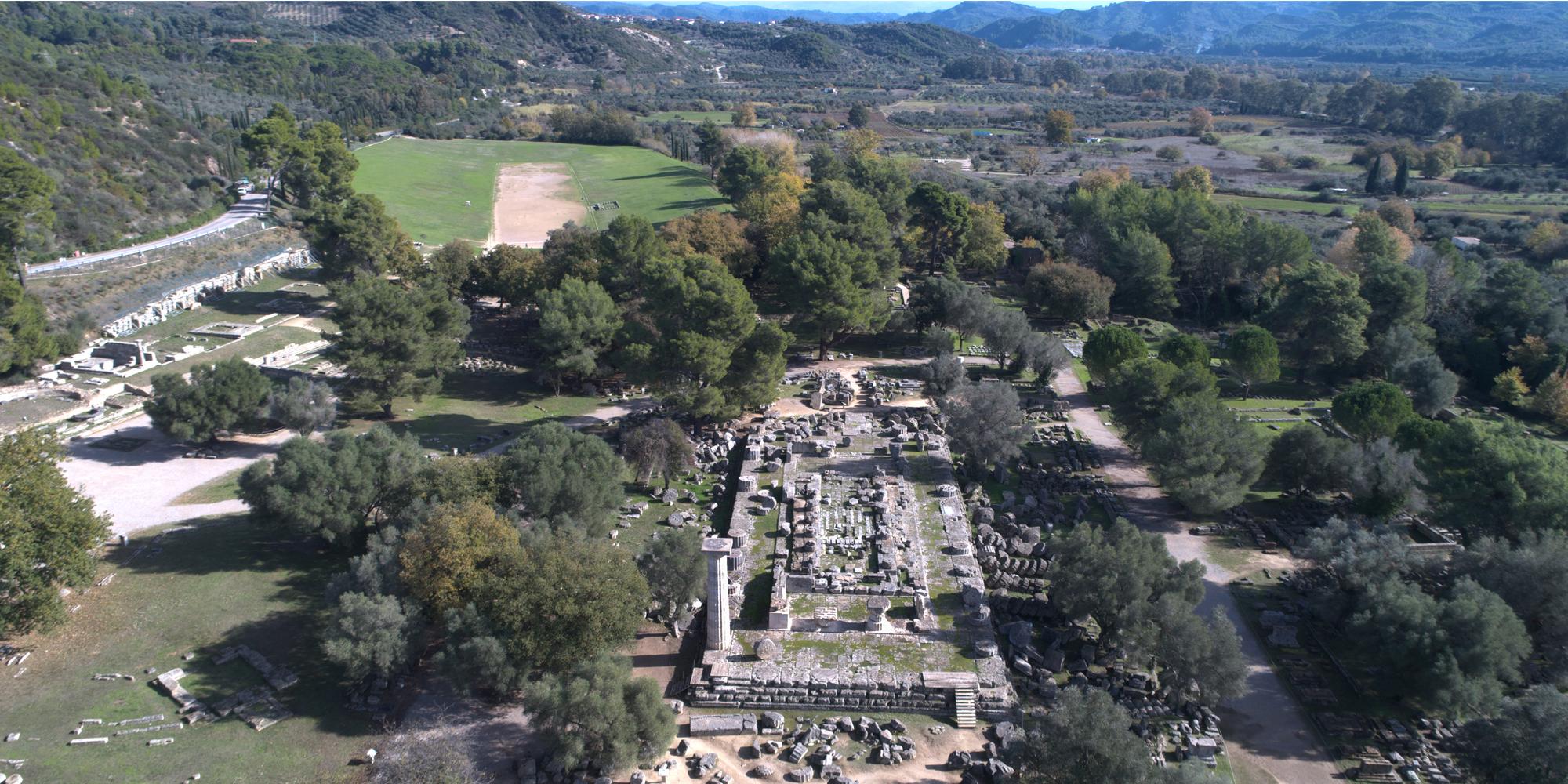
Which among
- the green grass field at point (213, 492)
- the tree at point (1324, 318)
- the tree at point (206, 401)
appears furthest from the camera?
the tree at point (1324, 318)

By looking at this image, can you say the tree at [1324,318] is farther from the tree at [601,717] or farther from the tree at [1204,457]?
the tree at [601,717]

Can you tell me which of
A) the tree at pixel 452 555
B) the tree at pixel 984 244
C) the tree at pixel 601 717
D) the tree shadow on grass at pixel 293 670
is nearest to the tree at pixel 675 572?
the tree at pixel 452 555

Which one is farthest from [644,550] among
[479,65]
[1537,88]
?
[1537,88]

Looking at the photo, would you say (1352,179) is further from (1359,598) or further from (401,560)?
(401,560)

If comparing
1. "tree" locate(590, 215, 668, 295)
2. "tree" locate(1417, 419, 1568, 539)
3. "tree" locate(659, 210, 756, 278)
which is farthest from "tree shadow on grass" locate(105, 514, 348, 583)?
"tree" locate(1417, 419, 1568, 539)

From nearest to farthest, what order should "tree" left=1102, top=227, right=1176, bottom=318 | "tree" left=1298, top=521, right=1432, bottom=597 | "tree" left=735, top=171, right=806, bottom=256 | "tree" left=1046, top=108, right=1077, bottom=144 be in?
"tree" left=1298, top=521, right=1432, bottom=597 < "tree" left=1102, top=227, right=1176, bottom=318 < "tree" left=735, top=171, right=806, bottom=256 < "tree" left=1046, top=108, right=1077, bottom=144

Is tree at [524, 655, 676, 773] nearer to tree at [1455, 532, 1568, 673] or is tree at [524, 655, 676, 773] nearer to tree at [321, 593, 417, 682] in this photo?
tree at [321, 593, 417, 682]
